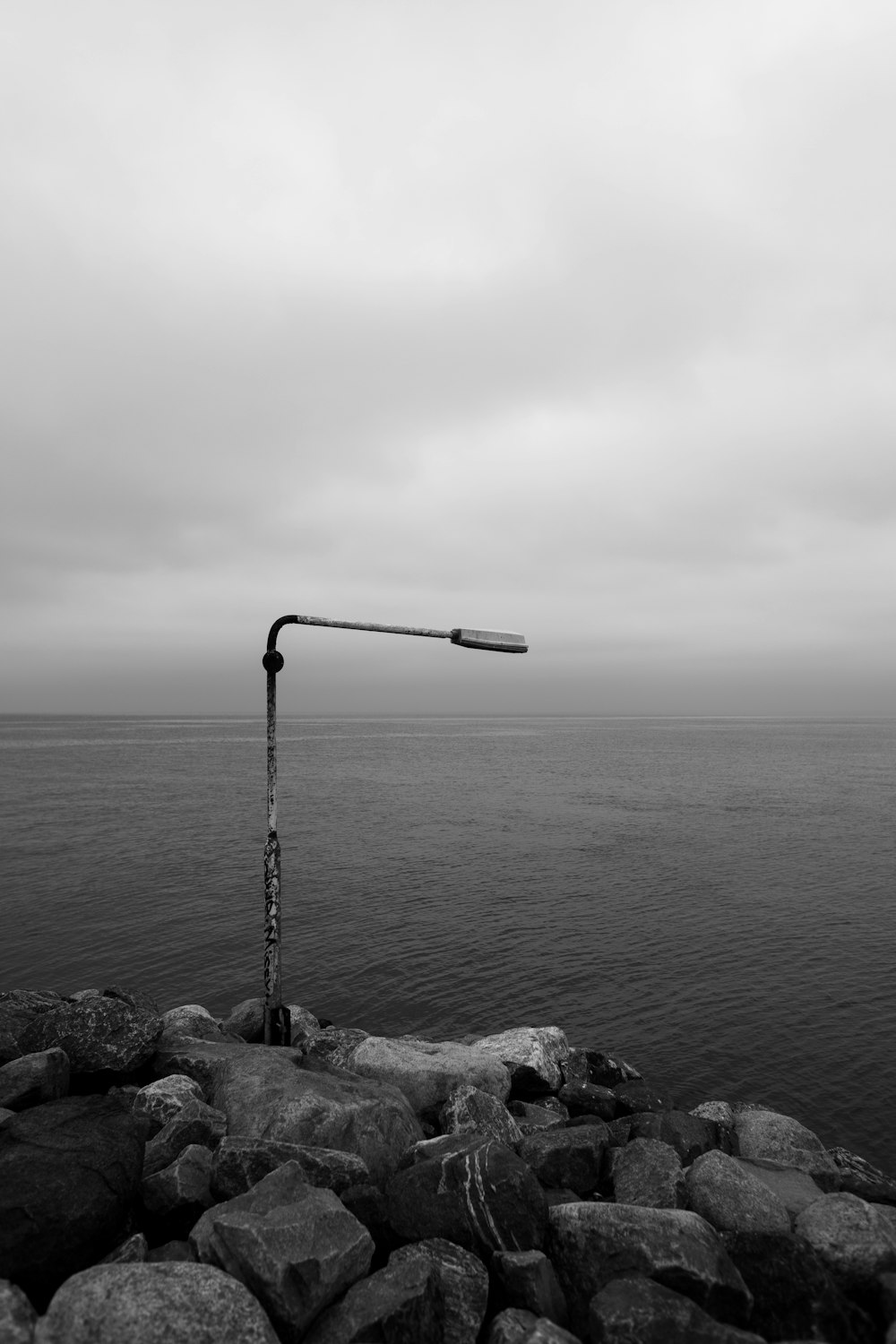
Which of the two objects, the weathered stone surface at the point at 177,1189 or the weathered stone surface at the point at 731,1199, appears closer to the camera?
the weathered stone surface at the point at 177,1189

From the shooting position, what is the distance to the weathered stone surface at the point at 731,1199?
27.4ft

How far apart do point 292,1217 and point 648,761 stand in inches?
4016

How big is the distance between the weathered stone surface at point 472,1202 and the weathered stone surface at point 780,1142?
519 cm

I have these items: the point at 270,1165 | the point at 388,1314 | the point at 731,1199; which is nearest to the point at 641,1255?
the point at 731,1199

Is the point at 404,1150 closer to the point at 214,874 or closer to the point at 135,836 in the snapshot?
the point at 214,874

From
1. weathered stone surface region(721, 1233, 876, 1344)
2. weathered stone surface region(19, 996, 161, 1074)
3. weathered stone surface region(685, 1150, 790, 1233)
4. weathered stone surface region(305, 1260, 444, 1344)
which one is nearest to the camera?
weathered stone surface region(305, 1260, 444, 1344)

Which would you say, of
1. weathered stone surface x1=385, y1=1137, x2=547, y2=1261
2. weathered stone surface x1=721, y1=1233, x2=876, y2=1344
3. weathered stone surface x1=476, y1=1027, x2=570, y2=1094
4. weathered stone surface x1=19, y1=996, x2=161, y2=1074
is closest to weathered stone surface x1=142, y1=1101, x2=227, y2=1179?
weathered stone surface x1=19, y1=996, x2=161, y2=1074

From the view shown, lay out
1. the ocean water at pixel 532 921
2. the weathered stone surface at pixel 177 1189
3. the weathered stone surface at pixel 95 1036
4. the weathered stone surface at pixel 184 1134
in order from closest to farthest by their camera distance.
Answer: the weathered stone surface at pixel 177 1189, the weathered stone surface at pixel 184 1134, the weathered stone surface at pixel 95 1036, the ocean water at pixel 532 921

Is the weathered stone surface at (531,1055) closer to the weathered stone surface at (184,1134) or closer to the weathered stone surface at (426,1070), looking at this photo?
the weathered stone surface at (426,1070)

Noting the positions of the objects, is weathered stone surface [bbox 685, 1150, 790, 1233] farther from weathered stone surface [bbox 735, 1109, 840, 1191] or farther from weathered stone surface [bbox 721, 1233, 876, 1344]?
weathered stone surface [bbox 735, 1109, 840, 1191]

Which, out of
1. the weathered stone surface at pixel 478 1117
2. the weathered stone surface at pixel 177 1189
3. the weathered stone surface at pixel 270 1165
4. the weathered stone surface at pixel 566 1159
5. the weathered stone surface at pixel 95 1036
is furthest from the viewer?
the weathered stone surface at pixel 95 1036

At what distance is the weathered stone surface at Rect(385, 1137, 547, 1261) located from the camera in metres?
7.49

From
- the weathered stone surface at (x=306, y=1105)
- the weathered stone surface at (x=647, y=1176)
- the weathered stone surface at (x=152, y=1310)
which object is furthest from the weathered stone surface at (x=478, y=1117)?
the weathered stone surface at (x=152, y=1310)

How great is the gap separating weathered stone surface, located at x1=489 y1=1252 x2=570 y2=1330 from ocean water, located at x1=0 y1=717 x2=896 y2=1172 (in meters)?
9.18
